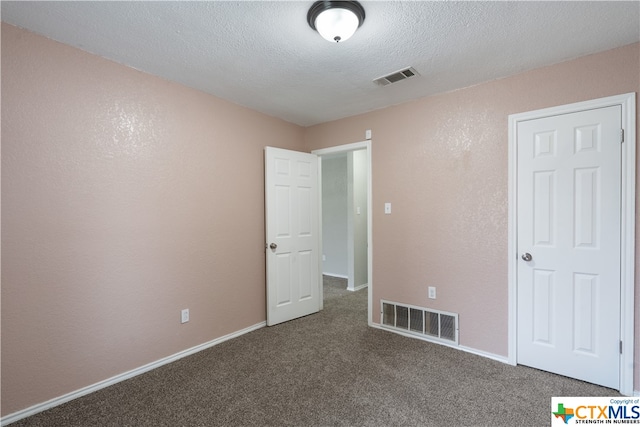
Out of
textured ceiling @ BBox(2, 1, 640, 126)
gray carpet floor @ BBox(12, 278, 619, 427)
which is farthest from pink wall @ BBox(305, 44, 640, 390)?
gray carpet floor @ BBox(12, 278, 619, 427)

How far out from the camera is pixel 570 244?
7.18 feet

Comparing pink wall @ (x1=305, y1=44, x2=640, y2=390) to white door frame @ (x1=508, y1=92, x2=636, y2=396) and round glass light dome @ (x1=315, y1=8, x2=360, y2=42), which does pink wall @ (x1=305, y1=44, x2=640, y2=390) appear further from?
round glass light dome @ (x1=315, y1=8, x2=360, y2=42)

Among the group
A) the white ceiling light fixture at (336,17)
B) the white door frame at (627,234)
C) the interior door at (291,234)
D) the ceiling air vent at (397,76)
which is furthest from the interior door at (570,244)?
the interior door at (291,234)

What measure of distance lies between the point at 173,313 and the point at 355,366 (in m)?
1.64

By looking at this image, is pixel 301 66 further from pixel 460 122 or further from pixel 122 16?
pixel 460 122

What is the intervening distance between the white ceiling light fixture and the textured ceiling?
6 cm

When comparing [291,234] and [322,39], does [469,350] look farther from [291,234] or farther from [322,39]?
[322,39]

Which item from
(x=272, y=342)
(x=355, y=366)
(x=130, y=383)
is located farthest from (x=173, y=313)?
(x=355, y=366)

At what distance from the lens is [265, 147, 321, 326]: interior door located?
3.29 metres

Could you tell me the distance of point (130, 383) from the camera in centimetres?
217

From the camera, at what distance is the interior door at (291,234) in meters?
3.29

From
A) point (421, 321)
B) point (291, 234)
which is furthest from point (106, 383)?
point (421, 321)

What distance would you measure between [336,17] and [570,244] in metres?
2.32

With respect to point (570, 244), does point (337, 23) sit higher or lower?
higher
